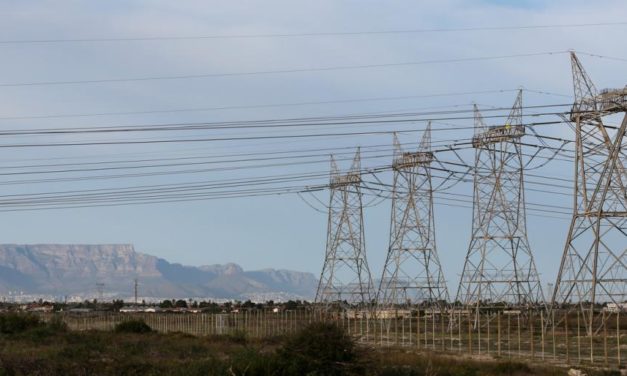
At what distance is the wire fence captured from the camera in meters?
40.2

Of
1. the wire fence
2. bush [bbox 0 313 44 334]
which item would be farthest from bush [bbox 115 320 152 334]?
bush [bbox 0 313 44 334]

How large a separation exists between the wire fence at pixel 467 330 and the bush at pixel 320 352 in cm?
73

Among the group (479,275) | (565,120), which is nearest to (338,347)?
(565,120)

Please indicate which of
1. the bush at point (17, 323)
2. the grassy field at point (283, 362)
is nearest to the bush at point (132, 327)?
the bush at point (17, 323)

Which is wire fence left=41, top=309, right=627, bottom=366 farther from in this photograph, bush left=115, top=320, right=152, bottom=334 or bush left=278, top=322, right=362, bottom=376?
bush left=115, top=320, right=152, bottom=334

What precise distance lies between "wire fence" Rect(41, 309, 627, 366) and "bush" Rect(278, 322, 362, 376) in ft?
2.40

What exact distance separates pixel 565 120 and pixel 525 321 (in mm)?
21480

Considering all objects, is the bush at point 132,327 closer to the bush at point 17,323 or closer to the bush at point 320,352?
the bush at point 17,323

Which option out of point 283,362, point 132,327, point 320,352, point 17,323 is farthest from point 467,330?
point 283,362

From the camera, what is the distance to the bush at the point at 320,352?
25.2 meters

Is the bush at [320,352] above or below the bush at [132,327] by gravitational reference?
above

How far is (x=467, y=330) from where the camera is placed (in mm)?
65250

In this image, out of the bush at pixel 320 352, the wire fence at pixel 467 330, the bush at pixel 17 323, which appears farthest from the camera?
the bush at pixel 17 323

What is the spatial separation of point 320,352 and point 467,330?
136ft
